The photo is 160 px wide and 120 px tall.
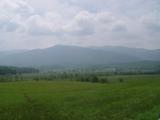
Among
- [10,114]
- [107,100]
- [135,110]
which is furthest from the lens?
[107,100]

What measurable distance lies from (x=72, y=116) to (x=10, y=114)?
648 centimetres

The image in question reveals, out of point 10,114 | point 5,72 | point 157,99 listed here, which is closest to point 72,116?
point 10,114

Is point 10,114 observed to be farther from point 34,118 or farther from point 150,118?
point 150,118

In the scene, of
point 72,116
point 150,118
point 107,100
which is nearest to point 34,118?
point 72,116

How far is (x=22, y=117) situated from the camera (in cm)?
2627

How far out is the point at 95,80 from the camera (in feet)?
357

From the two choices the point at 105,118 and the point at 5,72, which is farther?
the point at 5,72

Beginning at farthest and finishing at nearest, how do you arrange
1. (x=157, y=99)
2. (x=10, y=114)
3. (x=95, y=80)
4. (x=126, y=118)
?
(x=95, y=80)
(x=157, y=99)
(x=10, y=114)
(x=126, y=118)

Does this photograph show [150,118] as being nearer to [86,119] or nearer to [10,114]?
[86,119]

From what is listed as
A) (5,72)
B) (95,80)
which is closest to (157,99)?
(95,80)

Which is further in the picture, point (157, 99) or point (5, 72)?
point (5, 72)

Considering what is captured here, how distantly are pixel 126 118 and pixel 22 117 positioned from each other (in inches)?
362

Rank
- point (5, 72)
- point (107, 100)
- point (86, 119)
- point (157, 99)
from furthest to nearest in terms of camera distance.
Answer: point (5, 72) < point (107, 100) < point (157, 99) < point (86, 119)

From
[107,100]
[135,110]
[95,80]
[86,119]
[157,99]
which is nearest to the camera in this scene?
[86,119]
